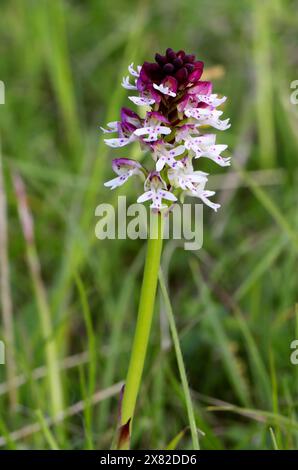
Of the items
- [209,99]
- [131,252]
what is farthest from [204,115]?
[131,252]

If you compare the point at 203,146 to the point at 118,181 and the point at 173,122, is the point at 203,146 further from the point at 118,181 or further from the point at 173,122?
the point at 118,181

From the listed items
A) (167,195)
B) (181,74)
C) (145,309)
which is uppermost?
(181,74)

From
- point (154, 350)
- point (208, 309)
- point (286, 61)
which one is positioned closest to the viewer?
point (208, 309)

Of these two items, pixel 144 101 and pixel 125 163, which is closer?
pixel 144 101

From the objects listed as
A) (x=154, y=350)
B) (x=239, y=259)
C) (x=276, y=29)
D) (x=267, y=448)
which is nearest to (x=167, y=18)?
(x=276, y=29)

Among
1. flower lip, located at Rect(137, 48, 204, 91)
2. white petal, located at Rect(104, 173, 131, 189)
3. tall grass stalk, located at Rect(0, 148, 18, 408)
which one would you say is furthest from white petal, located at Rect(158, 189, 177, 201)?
tall grass stalk, located at Rect(0, 148, 18, 408)

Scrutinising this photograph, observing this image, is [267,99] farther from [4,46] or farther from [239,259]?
[4,46]

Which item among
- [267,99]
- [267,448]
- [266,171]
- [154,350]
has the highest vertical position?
[267,99]
